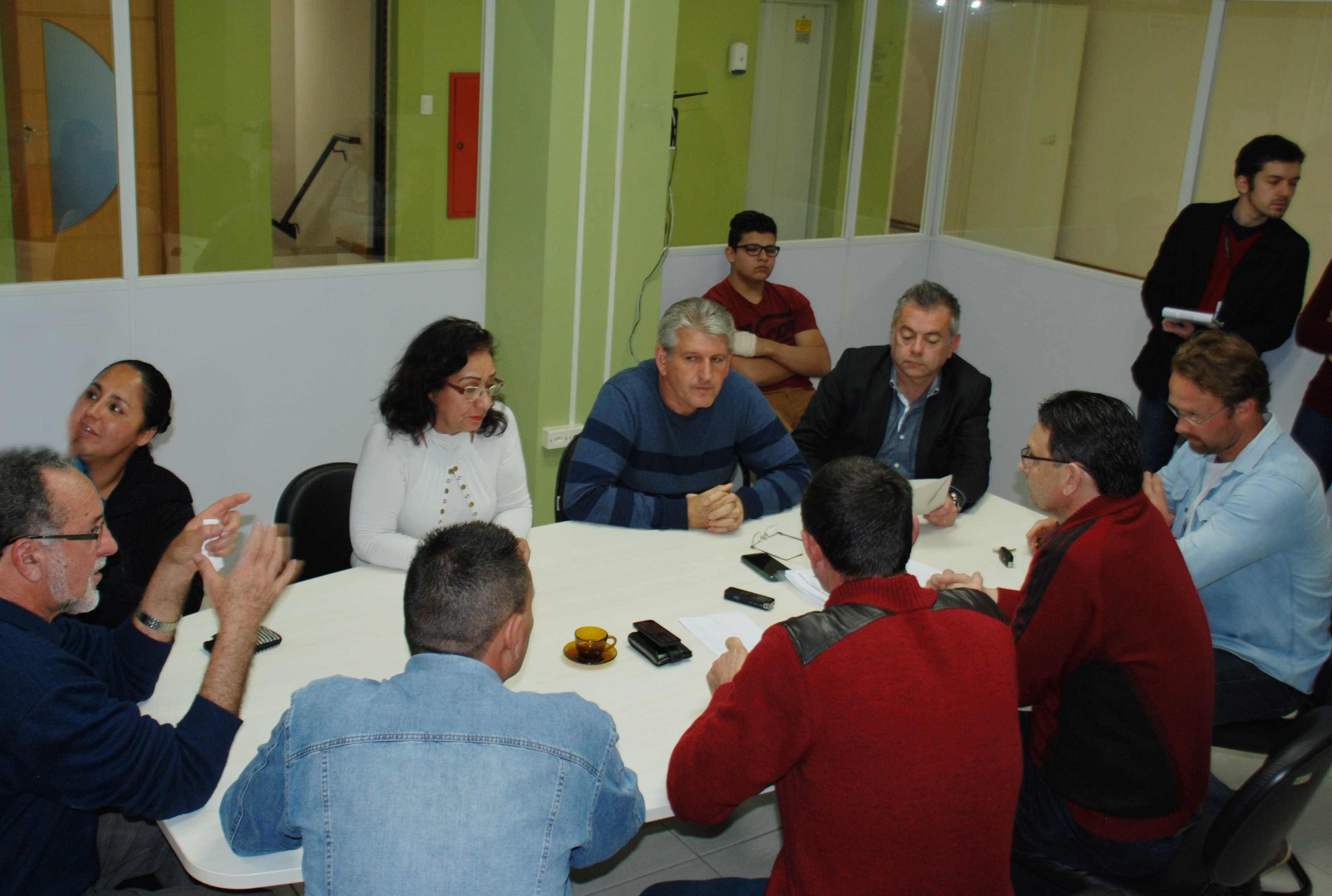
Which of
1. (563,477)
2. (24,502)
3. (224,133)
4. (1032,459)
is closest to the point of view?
(24,502)

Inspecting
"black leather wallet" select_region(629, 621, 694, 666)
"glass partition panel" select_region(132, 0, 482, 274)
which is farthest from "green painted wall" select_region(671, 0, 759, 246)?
"black leather wallet" select_region(629, 621, 694, 666)

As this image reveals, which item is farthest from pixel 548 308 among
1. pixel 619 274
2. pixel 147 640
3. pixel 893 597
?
pixel 893 597

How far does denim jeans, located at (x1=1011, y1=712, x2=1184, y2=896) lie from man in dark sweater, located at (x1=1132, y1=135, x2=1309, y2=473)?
2335 millimetres

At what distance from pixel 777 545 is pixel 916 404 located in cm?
85

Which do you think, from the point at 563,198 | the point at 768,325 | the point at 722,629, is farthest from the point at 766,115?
the point at 722,629

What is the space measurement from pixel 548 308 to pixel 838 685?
10.1 feet

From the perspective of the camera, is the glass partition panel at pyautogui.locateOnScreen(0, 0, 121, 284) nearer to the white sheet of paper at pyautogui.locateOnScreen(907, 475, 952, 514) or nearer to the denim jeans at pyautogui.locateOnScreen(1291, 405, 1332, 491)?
the white sheet of paper at pyautogui.locateOnScreen(907, 475, 952, 514)

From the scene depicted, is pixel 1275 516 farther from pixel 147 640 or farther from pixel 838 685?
pixel 147 640

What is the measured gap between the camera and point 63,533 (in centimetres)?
181

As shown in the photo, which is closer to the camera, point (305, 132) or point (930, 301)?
point (930, 301)

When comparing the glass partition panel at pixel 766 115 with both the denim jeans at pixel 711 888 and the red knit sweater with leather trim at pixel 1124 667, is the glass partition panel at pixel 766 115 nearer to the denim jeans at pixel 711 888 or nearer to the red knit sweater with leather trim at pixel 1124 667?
the red knit sweater with leather trim at pixel 1124 667

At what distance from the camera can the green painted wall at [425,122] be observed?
14.3 feet

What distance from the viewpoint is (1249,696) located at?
268 centimetres

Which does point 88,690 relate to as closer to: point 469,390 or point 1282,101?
point 469,390
